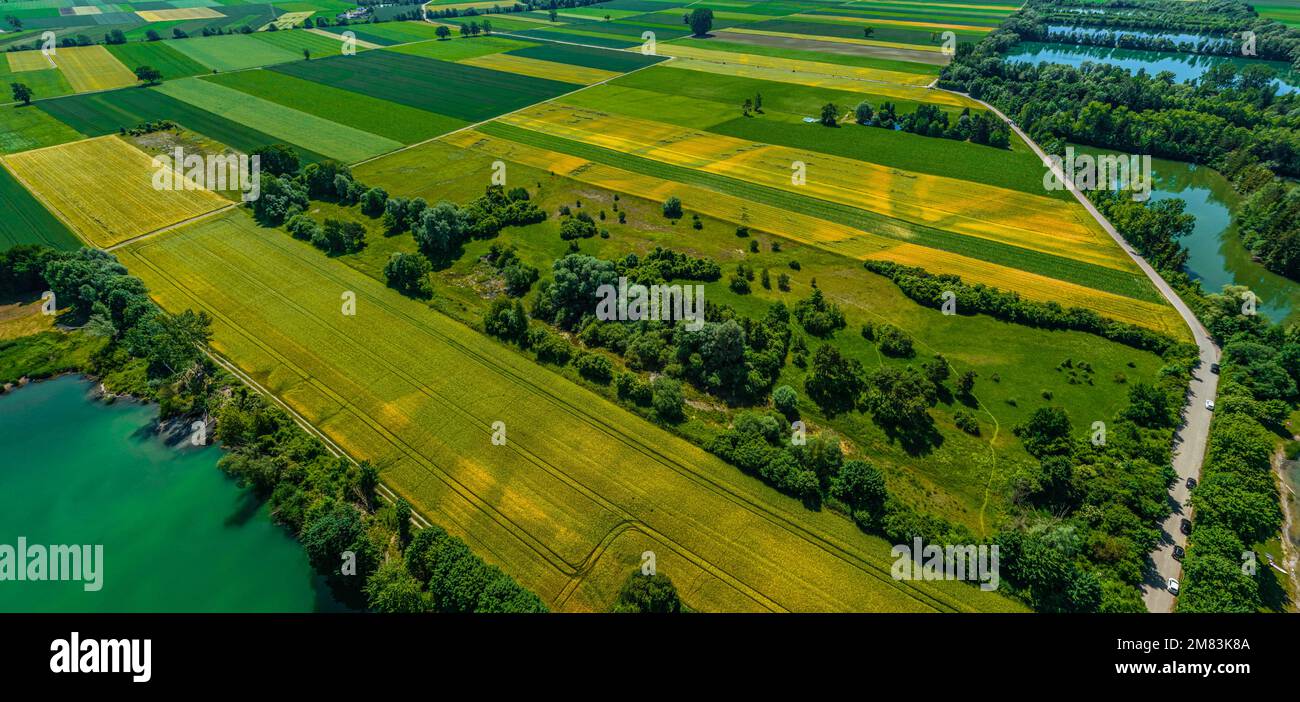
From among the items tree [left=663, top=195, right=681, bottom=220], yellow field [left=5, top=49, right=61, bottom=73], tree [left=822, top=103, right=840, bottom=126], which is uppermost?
yellow field [left=5, top=49, right=61, bottom=73]

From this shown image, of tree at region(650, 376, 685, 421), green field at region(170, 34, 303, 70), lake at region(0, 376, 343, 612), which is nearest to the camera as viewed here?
lake at region(0, 376, 343, 612)

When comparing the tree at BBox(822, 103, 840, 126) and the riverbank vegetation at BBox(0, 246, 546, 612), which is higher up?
the tree at BBox(822, 103, 840, 126)

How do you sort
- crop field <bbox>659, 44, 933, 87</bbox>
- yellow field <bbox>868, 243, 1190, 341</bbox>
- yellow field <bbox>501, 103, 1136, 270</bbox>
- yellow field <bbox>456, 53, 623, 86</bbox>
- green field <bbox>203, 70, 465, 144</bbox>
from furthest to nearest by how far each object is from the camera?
yellow field <bbox>456, 53, 623, 86</bbox>, crop field <bbox>659, 44, 933, 87</bbox>, green field <bbox>203, 70, 465, 144</bbox>, yellow field <bbox>501, 103, 1136, 270</bbox>, yellow field <bbox>868, 243, 1190, 341</bbox>

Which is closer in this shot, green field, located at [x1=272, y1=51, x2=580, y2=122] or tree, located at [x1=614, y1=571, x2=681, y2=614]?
tree, located at [x1=614, y1=571, x2=681, y2=614]

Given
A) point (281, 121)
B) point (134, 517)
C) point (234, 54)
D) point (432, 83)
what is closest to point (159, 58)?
point (234, 54)

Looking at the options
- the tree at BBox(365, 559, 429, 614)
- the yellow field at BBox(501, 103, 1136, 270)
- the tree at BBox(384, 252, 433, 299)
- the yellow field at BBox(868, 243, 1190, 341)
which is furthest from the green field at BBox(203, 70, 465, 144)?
the tree at BBox(365, 559, 429, 614)

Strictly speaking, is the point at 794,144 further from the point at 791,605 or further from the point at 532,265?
the point at 791,605

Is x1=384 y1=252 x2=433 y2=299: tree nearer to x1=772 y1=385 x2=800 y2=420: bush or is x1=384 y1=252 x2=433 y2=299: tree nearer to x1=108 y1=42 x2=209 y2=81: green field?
x1=772 y1=385 x2=800 y2=420: bush
